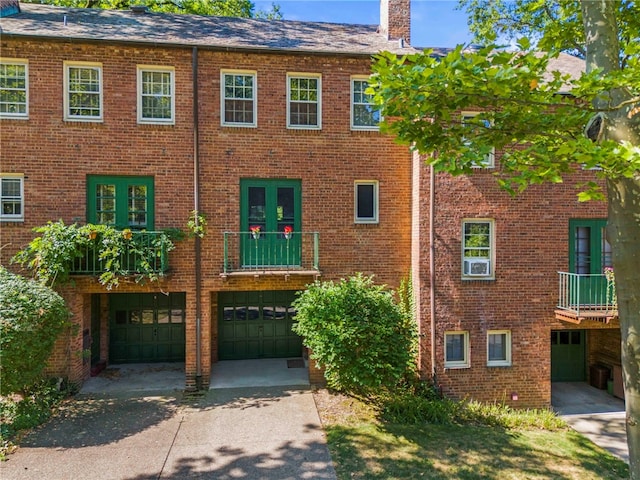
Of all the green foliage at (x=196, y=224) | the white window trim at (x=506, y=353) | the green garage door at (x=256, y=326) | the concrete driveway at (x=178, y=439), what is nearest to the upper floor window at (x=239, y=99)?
the green foliage at (x=196, y=224)

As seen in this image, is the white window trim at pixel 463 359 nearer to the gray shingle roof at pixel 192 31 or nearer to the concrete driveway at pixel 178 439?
the concrete driveway at pixel 178 439

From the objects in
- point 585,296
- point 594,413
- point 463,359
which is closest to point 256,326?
point 463,359

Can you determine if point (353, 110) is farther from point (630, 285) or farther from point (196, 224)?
point (630, 285)

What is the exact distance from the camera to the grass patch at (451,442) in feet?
21.8

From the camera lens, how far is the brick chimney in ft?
38.6

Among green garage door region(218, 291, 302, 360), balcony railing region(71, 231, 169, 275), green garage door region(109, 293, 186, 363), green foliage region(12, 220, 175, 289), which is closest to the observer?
green foliage region(12, 220, 175, 289)

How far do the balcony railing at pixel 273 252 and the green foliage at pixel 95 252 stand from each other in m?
1.58

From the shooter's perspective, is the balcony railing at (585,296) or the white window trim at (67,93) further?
the balcony railing at (585,296)

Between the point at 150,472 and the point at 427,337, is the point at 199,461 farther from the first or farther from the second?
the point at 427,337

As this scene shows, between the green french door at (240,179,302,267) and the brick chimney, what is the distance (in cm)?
607

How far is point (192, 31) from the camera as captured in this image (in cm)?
1062

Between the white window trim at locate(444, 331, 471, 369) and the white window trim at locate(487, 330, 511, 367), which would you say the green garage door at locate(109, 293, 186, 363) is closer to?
the white window trim at locate(444, 331, 471, 369)

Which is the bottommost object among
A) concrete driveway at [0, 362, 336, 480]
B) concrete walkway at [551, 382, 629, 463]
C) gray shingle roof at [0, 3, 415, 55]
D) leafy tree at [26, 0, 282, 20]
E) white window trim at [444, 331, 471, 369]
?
concrete walkway at [551, 382, 629, 463]

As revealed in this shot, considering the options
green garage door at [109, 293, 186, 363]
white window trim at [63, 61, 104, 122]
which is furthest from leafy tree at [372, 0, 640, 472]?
green garage door at [109, 293, 186, 363]
